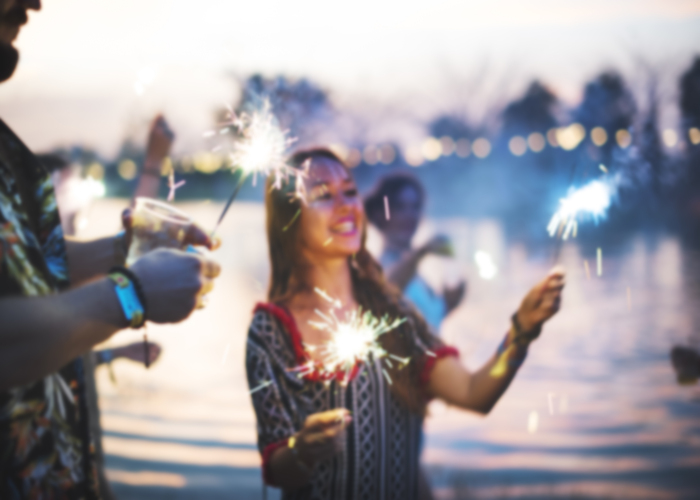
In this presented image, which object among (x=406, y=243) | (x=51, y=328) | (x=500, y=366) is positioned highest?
(x=406, y=243)

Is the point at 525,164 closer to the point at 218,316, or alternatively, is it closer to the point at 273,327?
the point at 218,316

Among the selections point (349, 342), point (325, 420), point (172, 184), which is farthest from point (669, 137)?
point (172, 184)

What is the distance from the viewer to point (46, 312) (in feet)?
3.26

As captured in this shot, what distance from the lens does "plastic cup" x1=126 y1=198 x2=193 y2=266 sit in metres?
1.43

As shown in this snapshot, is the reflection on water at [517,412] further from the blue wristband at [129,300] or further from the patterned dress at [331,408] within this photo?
the blue wristband at [129,300]

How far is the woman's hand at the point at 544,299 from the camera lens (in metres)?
1.64

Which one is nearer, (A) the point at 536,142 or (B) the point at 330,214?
(B) the point at 330,214

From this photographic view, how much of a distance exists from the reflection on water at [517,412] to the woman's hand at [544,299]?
155cm

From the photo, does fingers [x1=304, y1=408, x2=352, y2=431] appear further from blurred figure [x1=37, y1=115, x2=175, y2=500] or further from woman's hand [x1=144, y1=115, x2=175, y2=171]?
woman's hand [x1=144, y1=115, x2=175, y2=171]

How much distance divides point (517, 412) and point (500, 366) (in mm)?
4528

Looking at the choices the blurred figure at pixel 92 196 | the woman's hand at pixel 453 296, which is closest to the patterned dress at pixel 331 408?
the blurred figure at pixel 92 196

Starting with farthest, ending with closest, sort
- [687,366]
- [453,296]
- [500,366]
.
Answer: [453,296] → [687,366] → [500,366]

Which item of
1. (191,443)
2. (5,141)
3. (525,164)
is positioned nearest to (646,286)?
(525,164)

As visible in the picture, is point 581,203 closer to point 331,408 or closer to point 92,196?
point 331,408
